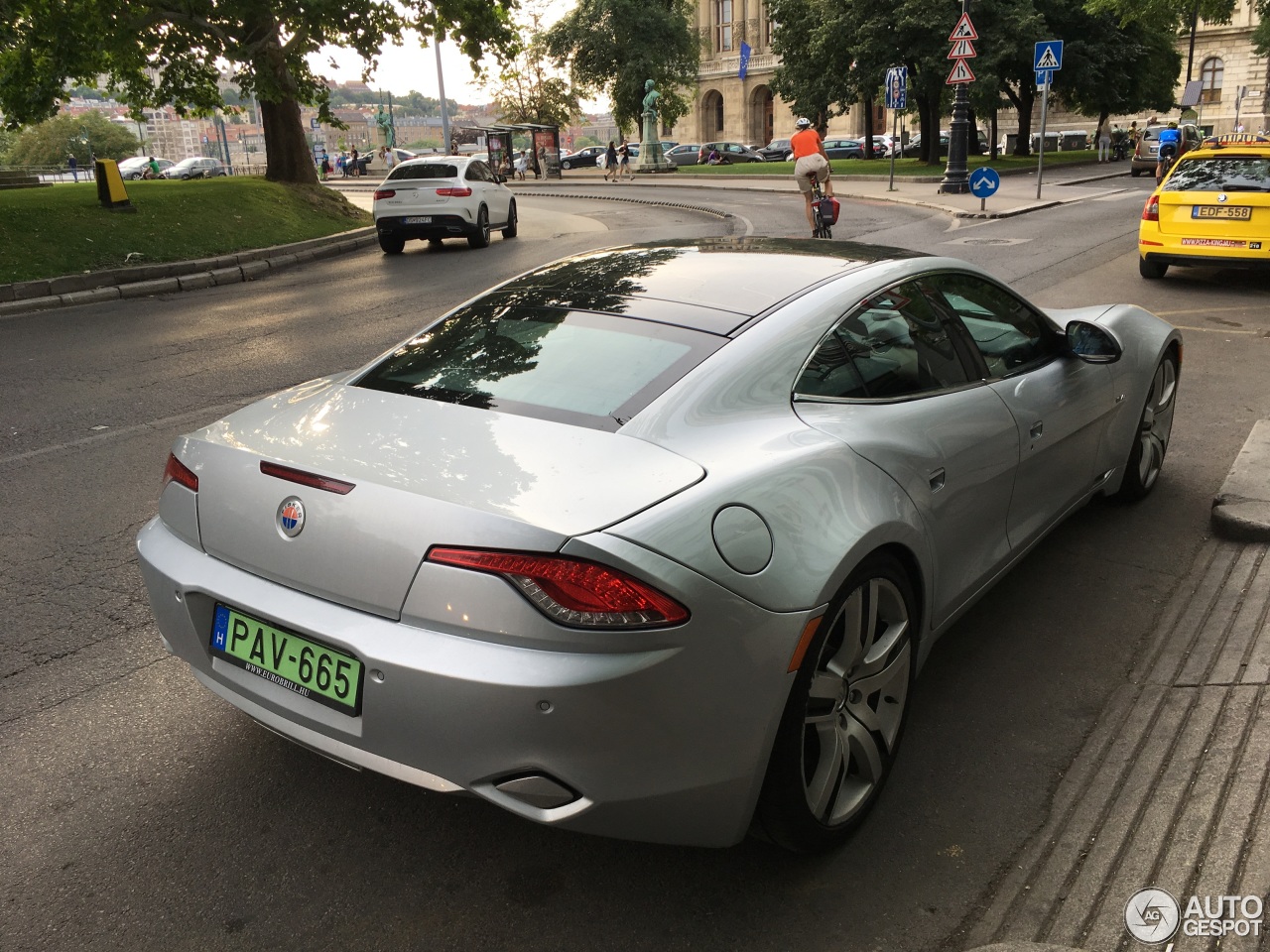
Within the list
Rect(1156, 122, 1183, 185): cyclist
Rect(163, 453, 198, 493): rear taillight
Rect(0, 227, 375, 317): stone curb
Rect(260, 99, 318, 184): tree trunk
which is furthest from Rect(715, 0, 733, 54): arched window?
Rect(163, 453, 198, 493): rear taillight

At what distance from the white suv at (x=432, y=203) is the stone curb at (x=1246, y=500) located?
15047mm

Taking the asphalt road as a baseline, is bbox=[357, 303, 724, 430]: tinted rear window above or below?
above

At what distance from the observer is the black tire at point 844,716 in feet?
8.07

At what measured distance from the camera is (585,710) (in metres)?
2.13

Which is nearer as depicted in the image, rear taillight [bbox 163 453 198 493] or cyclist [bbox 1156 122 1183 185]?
rear taillight [bbox 163 453 198 493]

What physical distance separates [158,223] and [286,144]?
21.3ft

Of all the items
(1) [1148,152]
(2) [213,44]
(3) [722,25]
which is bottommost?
(1) [1148,152]

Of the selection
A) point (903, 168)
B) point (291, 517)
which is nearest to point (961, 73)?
point (903, 168)

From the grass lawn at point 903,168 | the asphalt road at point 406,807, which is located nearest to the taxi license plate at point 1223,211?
the asphalt road at point 406,807

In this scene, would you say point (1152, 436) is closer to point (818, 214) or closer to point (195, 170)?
point (818, 214)

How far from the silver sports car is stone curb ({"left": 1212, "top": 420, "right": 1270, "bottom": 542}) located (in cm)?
169

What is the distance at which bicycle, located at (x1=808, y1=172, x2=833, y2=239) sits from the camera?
16.2 meters

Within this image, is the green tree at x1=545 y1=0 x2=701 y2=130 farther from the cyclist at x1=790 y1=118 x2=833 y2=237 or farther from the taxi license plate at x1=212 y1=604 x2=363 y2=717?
the taxi license plate at x1=212 y1=604 x2=363 y2=717

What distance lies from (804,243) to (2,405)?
21.1 ft
